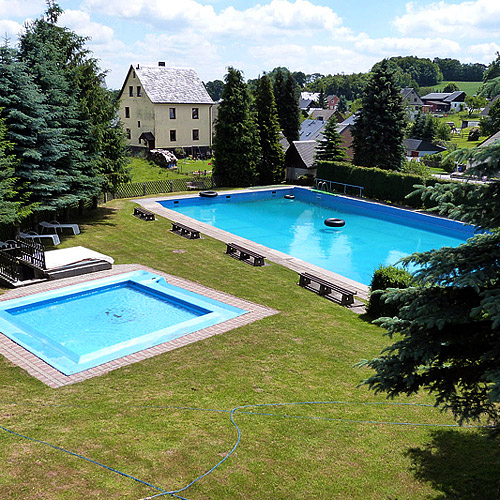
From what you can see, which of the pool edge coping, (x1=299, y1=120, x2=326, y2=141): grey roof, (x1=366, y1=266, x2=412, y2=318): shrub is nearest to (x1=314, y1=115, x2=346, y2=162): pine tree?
the pool edge coping

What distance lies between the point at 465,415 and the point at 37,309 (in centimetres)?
1430

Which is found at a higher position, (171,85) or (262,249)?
(171,85)

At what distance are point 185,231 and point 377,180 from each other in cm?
1880

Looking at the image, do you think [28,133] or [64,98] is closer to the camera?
[28,133]

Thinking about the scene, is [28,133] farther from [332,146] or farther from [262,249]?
[332,146]

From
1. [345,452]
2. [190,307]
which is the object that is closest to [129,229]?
[190,307]

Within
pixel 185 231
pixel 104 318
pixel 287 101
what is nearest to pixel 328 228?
pixel 185 231

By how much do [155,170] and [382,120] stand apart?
68.2 ft

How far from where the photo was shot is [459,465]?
758 centimetres

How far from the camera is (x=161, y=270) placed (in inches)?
794

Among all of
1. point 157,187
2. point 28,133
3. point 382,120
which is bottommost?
point 157,187

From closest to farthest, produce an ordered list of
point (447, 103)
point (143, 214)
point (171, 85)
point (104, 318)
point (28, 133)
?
point (104, 318) → point (28, 133) → point (143, 214) → point (171, 85) → point (447, 103)

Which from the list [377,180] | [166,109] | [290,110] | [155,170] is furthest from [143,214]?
[290,110]

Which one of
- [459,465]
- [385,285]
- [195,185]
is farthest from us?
[195,185]
